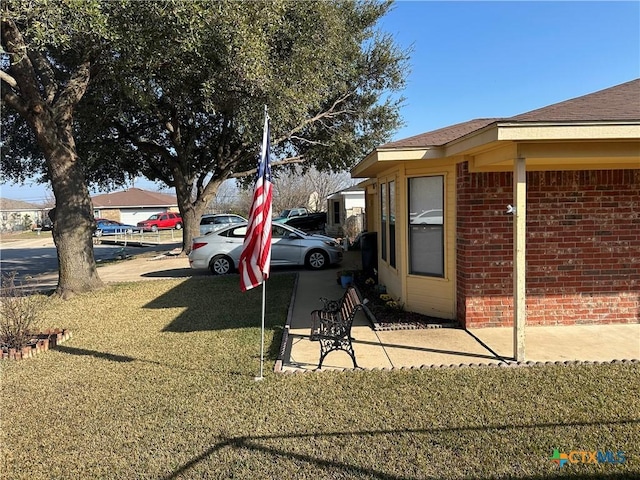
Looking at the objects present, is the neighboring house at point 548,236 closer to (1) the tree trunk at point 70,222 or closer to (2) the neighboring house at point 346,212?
(1) the tree trunk at point 70,222

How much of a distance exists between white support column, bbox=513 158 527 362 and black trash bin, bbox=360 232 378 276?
223 inches

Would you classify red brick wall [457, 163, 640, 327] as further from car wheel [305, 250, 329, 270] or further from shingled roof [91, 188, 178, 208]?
shingled roof [91, 188, 178, 208]

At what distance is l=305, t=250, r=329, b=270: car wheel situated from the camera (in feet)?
43.3

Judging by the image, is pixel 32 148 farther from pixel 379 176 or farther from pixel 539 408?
pixel 539 408

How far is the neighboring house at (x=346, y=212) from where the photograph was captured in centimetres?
2144

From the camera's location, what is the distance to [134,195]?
58375mm

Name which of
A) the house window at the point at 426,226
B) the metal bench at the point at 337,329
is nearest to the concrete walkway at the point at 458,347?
the metal bench at the point at 337,329

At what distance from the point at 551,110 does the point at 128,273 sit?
43.0 ft

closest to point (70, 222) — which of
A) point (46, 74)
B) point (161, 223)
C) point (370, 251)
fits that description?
point (46, 74)

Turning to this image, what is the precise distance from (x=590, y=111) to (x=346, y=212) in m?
21.2

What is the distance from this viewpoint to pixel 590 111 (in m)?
4.82

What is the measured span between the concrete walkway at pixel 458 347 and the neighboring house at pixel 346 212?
1485 cm

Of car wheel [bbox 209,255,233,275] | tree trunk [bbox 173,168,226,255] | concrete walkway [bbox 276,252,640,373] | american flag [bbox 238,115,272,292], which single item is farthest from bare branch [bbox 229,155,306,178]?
american flag [bbox 238,115,272,292]

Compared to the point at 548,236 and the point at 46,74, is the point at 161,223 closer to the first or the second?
the point at 46,74
